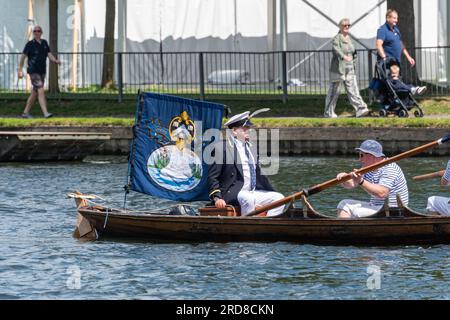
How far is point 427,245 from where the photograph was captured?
16.9 meters

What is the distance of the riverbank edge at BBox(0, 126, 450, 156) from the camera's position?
2633cm

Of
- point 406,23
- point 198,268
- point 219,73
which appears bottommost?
point 198,268

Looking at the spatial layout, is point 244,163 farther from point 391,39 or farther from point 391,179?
point 391,39

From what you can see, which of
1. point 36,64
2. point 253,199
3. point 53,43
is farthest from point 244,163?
point 53,43

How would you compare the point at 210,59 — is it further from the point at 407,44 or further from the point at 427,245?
the point at 427,245

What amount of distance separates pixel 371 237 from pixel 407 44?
13812 millimetres

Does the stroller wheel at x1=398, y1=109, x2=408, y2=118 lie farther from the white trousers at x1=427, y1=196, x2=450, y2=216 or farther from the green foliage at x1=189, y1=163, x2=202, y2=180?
the white trousers at x1=427, y1=196, x2=450, y2=216

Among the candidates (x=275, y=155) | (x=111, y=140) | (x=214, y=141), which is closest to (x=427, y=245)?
(x=214, y=141)

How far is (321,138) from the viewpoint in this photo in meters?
27.1

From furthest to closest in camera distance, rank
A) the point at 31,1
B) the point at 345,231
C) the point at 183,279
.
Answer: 1. the point at 31,1
2. the point at 345,231
3. the point at 183,279

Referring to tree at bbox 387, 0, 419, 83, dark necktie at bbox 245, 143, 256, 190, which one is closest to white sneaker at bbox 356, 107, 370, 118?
tree at bbox 387, 0, 419, 83

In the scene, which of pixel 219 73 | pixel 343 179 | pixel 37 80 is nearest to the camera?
pixel 343 179

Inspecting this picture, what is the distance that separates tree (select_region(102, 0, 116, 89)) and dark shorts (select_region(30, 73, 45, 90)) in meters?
2.97

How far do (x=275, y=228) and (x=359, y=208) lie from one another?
1.04 m
